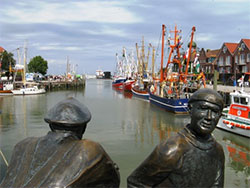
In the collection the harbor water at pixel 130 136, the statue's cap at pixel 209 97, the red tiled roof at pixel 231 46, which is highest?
the red tiled roof at pixel 231 46

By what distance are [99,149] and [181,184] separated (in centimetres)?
71

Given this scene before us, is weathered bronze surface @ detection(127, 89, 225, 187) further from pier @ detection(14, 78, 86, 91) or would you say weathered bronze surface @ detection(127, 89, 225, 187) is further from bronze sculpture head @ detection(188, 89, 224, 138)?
Result: pier @ detection(14, 78, 86, 91)

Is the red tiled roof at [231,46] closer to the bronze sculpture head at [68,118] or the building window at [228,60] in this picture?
the building window at [228,60]

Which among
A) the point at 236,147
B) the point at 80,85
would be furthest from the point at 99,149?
the point at 80,85

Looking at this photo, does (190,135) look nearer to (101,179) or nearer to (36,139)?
(101,179)

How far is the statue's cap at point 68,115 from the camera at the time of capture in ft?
5.63

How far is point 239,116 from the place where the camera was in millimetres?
16516

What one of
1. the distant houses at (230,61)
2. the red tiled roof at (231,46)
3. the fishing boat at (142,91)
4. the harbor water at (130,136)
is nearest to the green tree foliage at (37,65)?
the fishing boat at (142,91)

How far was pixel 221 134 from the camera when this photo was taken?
56.3 feet

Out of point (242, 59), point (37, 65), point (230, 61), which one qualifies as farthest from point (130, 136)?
point (37, 65)

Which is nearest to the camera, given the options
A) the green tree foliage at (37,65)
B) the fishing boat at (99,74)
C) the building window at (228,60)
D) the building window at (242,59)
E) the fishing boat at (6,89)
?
the fishing boat at (6,89)

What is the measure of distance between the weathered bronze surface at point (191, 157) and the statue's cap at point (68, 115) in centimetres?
59

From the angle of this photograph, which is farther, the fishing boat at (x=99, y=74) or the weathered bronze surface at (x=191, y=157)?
the fishing boat at (x=99, y=74)

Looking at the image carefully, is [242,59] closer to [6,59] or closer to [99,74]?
[6,59]
